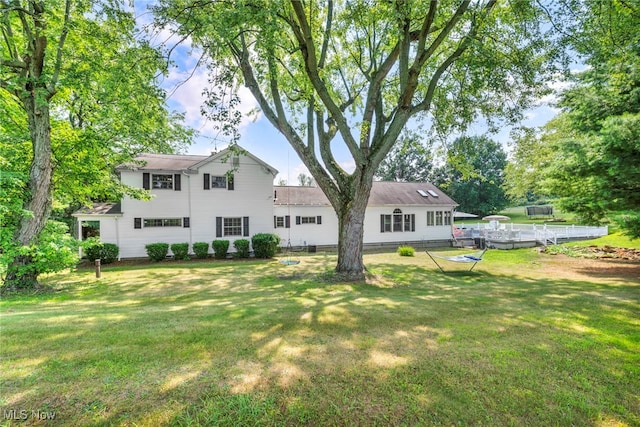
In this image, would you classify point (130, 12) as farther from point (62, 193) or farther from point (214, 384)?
point (214, 384)

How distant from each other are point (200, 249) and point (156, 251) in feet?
6.88

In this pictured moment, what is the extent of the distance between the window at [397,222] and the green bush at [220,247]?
11.0 meters

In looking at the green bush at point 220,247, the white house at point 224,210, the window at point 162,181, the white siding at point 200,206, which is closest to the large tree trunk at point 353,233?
the white house at point 224,210

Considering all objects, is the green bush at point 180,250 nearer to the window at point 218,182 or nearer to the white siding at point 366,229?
the window at point 218,182

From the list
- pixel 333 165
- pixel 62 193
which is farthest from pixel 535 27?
pixel 62 193

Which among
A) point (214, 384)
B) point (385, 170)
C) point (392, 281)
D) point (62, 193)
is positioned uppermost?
point (385, 170)

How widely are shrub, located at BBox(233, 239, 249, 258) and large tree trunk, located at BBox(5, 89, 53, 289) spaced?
8315 mm

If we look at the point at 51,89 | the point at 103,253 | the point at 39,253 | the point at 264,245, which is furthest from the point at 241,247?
the point at 51,89

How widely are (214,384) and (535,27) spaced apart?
441 inches

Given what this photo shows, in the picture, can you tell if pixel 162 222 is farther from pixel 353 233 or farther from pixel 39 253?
pixel 353 233

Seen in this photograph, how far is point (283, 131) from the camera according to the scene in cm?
957

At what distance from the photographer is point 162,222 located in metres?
15.7

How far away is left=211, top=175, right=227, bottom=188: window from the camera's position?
1664 cm

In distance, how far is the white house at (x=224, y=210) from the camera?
1509 centimetres
